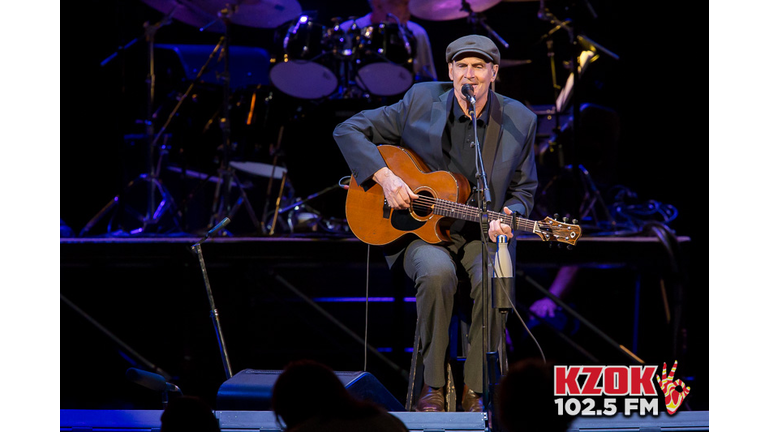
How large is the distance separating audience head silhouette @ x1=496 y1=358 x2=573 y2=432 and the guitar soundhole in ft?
5.72

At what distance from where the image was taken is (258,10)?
247 inches

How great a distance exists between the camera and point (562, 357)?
5789 mm

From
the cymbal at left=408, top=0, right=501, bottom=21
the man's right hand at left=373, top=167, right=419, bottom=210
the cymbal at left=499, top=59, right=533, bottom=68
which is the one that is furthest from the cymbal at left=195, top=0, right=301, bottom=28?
the man's right hand at left=373, top=167, right=419, bottom=210

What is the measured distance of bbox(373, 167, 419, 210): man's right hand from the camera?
352 cm

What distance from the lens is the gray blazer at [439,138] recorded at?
3.64m

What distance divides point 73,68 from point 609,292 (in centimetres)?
541

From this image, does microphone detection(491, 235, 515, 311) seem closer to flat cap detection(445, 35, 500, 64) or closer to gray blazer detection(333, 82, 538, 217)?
gray blazer detection(333, 82, 538, 217)

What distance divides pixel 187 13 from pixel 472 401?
466 cm

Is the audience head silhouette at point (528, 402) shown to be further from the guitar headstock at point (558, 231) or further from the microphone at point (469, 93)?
the guitar headstock at point (558, 231)

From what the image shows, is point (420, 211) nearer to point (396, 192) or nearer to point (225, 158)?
point (396, 192)

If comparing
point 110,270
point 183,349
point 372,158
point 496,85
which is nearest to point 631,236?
point 496,85

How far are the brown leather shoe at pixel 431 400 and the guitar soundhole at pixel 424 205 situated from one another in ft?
2.77

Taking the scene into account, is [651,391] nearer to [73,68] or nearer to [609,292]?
[609,292]

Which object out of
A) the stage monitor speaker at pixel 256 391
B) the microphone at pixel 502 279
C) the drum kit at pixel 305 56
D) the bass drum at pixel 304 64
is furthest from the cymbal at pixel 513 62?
the stage monitor speaker at pixel 256 391
